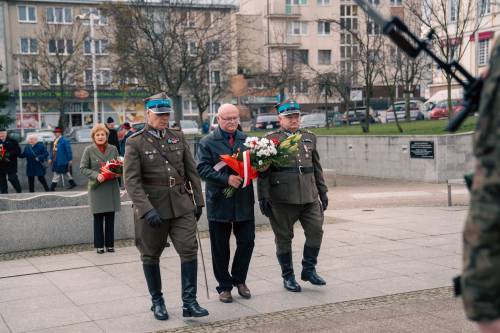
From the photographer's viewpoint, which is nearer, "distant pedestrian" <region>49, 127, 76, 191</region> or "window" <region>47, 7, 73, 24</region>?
"distant pedestrian" <region>49, 127, 76, 191</region>

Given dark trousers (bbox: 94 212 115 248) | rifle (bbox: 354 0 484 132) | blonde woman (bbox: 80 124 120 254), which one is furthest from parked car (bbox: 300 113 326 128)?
rifle (bbox: 354 0 484 132)

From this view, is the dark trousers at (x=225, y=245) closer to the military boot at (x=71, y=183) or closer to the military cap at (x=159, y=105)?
the military cap at (x=159, y=105)

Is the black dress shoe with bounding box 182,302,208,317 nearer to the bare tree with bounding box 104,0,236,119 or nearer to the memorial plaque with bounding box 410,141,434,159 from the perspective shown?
the memorial plaque with bounding box 410,141,434,159

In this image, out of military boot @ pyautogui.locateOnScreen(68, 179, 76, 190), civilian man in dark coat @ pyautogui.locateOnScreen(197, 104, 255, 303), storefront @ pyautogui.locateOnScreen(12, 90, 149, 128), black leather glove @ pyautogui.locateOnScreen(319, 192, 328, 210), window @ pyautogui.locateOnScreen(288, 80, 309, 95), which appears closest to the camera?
civilian man in dark coat @ pyautogui.locateOnScreen(197, 104, 255, 303)

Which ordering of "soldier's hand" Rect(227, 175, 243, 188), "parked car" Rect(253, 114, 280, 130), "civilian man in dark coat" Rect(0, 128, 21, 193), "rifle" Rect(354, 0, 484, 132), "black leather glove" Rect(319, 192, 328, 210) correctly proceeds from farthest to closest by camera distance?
"parked car" Rect(253, 114, 280, 130) → "civilian man in dark coat" Rect(0, 128, 21, 193) → "black leather glove" Rect(319, 192, 328, 210) → "soldier's hand" Rect(227, 175, 243, 188) → "rifle" Rect(354, 0, 484, 132)

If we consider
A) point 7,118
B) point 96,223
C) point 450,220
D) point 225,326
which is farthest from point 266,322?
point 7,118

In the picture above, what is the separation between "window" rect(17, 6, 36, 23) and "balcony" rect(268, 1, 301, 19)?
24892 millimetres

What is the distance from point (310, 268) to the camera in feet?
24.7

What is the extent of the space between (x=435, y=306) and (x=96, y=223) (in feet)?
17.1

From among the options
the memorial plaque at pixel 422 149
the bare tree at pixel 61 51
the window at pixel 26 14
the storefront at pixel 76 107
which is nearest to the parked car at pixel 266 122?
the storefront at pixel 76 107

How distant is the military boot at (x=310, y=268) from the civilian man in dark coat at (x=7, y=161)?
1168 cm

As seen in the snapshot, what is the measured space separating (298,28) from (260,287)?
72350 mm

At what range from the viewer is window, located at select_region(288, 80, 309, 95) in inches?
2333

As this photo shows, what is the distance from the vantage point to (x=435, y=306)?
660 cm
